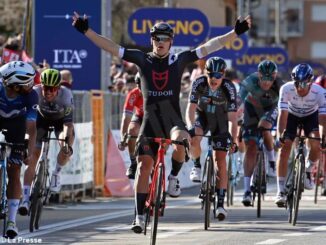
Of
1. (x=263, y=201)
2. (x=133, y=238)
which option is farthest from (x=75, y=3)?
(x=133, y=238)

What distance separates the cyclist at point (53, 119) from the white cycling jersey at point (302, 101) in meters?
2.78

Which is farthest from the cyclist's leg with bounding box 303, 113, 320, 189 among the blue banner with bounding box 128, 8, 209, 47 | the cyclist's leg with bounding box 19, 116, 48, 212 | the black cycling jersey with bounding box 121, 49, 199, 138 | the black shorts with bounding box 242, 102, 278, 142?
the blue banner with bounding box 128, 8, 209, 47

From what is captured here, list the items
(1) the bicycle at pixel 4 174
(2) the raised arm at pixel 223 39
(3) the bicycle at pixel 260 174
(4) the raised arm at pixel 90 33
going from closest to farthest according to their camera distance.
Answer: (4) the raised arm at pixel 90 33
(1) the bicycle at pixel 4 174
(2) the raised arm at pixel 223 39
(3) the bicycle at pixel 260 174

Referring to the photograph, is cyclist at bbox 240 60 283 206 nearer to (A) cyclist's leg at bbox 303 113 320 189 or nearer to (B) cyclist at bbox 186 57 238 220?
(A) cyclist's leg at bbox 303 113 320 189

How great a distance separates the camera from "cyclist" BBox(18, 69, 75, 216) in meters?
16.0

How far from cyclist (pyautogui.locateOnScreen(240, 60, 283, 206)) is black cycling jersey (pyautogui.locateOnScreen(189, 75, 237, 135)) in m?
1.51

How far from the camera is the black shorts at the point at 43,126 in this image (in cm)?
1636

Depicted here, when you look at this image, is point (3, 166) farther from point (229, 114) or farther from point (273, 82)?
point (273, 82)

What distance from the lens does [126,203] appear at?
2138 cm

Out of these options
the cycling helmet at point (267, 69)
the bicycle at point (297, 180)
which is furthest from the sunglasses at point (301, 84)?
the cycling helmet at point (267, 69)

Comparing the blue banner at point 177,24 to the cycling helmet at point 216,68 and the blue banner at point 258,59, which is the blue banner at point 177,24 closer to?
the cycling helmet at point 216,68

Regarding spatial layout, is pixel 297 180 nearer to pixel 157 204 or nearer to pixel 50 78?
pixel 50 78

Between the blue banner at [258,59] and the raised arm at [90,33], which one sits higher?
the blue banner at [258,59]

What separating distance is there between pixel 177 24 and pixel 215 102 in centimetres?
1306
